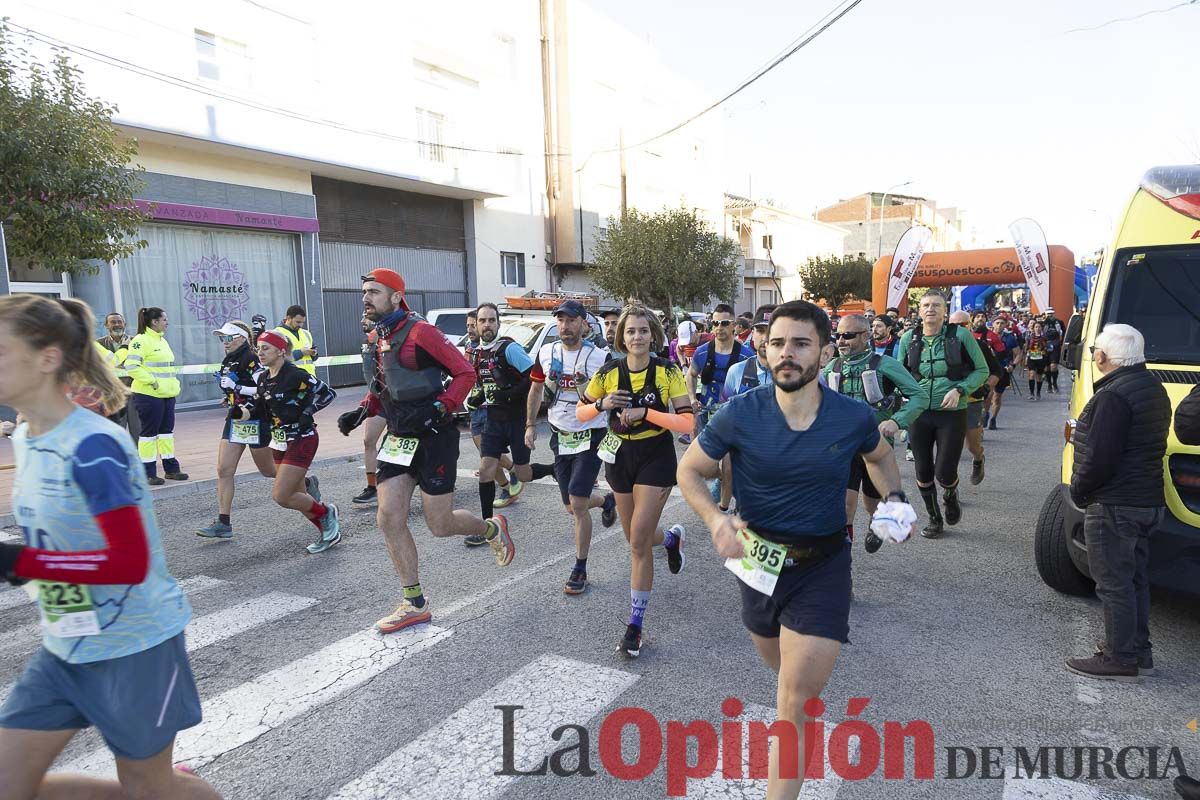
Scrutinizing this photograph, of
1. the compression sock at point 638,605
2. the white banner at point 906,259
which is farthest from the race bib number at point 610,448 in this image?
the white banner at point 906,259

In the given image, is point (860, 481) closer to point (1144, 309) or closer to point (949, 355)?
point (949, 355)

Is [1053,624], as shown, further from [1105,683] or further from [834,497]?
[834,497]

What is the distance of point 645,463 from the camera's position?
432 cm

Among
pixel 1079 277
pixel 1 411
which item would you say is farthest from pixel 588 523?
pixel 1079 277

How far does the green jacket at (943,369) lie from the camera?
19.9 feet

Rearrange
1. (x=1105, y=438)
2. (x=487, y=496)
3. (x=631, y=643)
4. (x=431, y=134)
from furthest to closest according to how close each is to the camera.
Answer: (x=431, y=134), (x=487, y=496), (x=631, y=643), (x=1105, y=438)

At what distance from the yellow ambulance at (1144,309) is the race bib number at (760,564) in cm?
264

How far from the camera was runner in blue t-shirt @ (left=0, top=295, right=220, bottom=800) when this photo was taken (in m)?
1.90

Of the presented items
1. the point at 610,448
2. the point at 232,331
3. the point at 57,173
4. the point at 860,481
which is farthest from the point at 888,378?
the point at 57,173

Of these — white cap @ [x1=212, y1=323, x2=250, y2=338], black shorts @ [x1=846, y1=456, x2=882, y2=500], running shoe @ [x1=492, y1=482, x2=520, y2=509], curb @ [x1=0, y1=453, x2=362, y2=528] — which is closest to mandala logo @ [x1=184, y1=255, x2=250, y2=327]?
curb @ [x1=0, y1=453, x2=362, y2=528]

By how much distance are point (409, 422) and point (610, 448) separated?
1.24 meters

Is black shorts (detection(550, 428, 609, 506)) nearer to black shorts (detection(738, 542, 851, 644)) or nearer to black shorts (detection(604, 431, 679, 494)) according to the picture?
black shorts (detection(604, 431, 679, 494))

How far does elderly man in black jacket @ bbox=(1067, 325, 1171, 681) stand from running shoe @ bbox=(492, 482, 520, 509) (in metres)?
5.23

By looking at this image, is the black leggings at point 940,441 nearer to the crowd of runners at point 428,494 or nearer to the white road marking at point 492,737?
the crowd of runners at point 428,494
